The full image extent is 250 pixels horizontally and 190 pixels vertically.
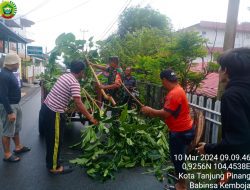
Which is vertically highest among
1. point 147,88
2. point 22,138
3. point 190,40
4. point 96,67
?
point 190,40

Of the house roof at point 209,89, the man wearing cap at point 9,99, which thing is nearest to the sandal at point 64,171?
the man wearing cap at point 9,99

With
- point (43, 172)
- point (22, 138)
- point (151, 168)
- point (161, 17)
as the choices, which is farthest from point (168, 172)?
point (161, 17)

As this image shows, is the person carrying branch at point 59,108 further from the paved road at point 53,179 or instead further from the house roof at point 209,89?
the house roof at point 209,89

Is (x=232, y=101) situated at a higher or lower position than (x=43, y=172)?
higher

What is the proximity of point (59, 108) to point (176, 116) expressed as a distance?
6.59 ft

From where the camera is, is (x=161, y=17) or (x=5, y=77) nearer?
(x=5, y=77)

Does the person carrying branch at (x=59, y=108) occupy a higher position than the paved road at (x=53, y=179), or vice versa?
the person carrying branch at (x=59, y=108)

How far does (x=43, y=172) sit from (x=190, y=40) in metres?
4.78

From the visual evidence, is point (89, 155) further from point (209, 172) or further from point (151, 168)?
point (209, 172)

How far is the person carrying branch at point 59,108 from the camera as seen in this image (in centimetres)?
498

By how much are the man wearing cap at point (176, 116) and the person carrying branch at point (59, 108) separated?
127cm

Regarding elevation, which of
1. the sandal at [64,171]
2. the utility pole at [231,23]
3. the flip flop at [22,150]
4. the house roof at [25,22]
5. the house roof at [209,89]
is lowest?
the flip flop at [22,150]

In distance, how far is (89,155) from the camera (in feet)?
18.6

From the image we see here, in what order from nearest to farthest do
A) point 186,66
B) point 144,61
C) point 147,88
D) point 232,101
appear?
1. point 232,101
2. point 186,66
3. point 144,61
4. point 147,88
